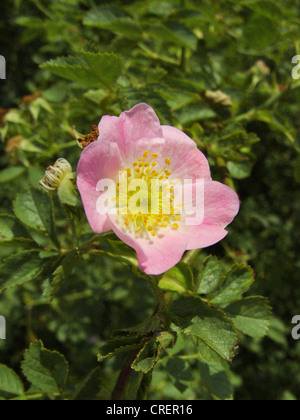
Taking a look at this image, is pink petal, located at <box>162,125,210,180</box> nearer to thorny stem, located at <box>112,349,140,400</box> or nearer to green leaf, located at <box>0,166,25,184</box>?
thorny stem, located at <box>112,349,140,400</box>

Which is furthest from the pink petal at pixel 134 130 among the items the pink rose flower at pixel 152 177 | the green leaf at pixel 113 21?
the green leaf at pixel 113 21

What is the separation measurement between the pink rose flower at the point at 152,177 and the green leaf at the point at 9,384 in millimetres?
611

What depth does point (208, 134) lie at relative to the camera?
1449 mm

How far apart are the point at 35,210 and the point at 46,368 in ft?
1.57

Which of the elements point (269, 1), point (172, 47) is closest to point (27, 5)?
point (172, 47)

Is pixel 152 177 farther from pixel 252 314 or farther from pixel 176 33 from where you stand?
pixel 176 33

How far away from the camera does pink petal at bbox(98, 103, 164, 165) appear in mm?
986

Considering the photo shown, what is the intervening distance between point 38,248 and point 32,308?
1.20 m

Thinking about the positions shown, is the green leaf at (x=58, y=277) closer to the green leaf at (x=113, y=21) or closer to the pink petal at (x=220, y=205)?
the pink petal at (x=220, y=205)

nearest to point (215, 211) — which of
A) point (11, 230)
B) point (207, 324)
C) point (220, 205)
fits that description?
point (220, 205)

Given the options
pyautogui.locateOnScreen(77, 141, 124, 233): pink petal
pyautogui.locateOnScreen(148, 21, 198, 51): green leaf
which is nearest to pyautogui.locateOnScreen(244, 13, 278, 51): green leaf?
pyautogui.locateOnScreen(148, 21, 198, 51): green leaf

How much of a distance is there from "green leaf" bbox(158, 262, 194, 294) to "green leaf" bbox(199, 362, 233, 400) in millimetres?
423

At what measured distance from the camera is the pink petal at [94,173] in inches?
36.2

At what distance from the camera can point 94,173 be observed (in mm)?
967
